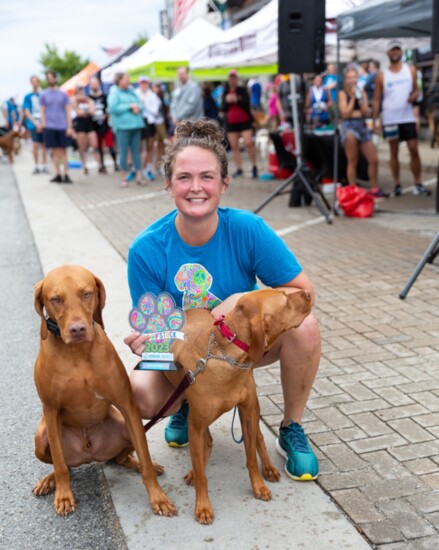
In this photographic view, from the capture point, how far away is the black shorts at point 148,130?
14147 millimetres

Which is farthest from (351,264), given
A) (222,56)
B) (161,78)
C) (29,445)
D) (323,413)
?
(161,78)

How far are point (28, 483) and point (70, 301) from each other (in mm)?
1046

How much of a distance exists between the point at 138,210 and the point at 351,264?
460 cm

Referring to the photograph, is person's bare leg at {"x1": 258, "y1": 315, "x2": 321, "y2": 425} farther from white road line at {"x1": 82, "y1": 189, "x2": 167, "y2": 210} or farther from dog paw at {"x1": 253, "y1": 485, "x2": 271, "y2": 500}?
white road line at {"x1": 82, "y1": 189, "x2": 167, "y2": 210}

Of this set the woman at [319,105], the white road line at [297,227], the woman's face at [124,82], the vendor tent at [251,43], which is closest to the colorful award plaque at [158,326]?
the white road line at [297,227]

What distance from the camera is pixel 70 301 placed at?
254cm

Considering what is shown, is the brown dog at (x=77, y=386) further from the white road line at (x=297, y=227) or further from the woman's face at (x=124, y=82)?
the woman's face at (x=124, y=82)

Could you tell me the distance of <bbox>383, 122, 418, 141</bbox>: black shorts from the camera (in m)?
9.72

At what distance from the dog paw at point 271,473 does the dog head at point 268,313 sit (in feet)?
2.19

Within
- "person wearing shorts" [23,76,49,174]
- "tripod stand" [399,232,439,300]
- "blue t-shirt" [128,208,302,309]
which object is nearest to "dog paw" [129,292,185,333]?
"blue t-shirt" [128,208,302,309]

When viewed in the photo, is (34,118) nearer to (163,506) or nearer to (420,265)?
(420,265)

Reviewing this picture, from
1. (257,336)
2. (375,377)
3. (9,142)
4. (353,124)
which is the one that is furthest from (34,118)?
(257,336)

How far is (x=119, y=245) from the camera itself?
7.83m

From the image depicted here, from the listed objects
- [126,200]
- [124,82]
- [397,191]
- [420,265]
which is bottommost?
[126,200]
